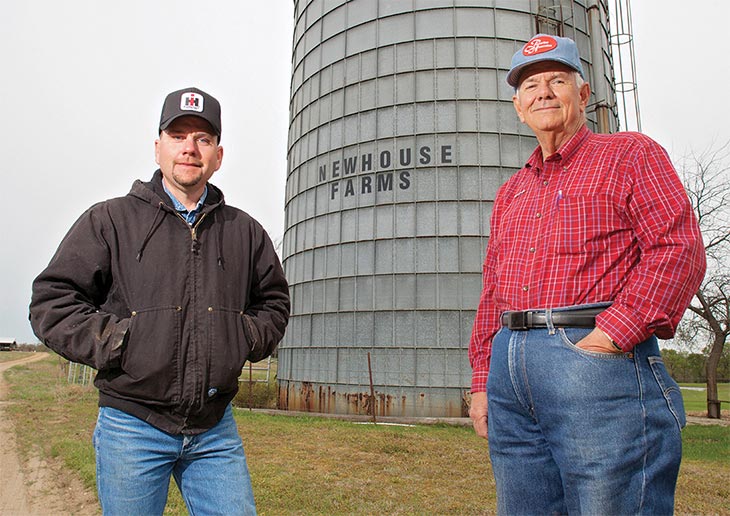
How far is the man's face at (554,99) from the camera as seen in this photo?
210 cm

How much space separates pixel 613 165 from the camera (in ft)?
6.32

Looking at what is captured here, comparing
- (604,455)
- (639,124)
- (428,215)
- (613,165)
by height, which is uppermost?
(639,124)

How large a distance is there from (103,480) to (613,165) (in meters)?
2.15

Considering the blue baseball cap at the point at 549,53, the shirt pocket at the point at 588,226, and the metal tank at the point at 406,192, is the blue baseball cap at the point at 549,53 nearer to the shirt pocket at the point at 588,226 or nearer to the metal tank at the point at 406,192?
the shirt pocket at the point at 588,226

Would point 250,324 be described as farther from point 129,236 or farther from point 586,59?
point 586,59

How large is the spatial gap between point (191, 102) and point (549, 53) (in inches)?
56.1

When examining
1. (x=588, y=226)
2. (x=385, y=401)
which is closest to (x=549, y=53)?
(x=588, y=226)

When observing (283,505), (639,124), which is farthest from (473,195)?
(283,505)

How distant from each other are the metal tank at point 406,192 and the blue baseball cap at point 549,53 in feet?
38.2

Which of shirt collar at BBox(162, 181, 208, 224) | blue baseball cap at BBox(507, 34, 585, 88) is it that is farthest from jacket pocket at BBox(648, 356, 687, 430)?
shirt collar at BBox(162, 181, 208, 224)

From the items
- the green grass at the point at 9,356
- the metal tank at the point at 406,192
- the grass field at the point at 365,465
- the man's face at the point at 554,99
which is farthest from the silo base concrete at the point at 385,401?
the green grass at the point at 9,356

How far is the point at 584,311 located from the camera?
1.82 m

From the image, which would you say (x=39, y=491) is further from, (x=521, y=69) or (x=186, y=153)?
(x=521, y=69)

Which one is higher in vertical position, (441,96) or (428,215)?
(441,96)
